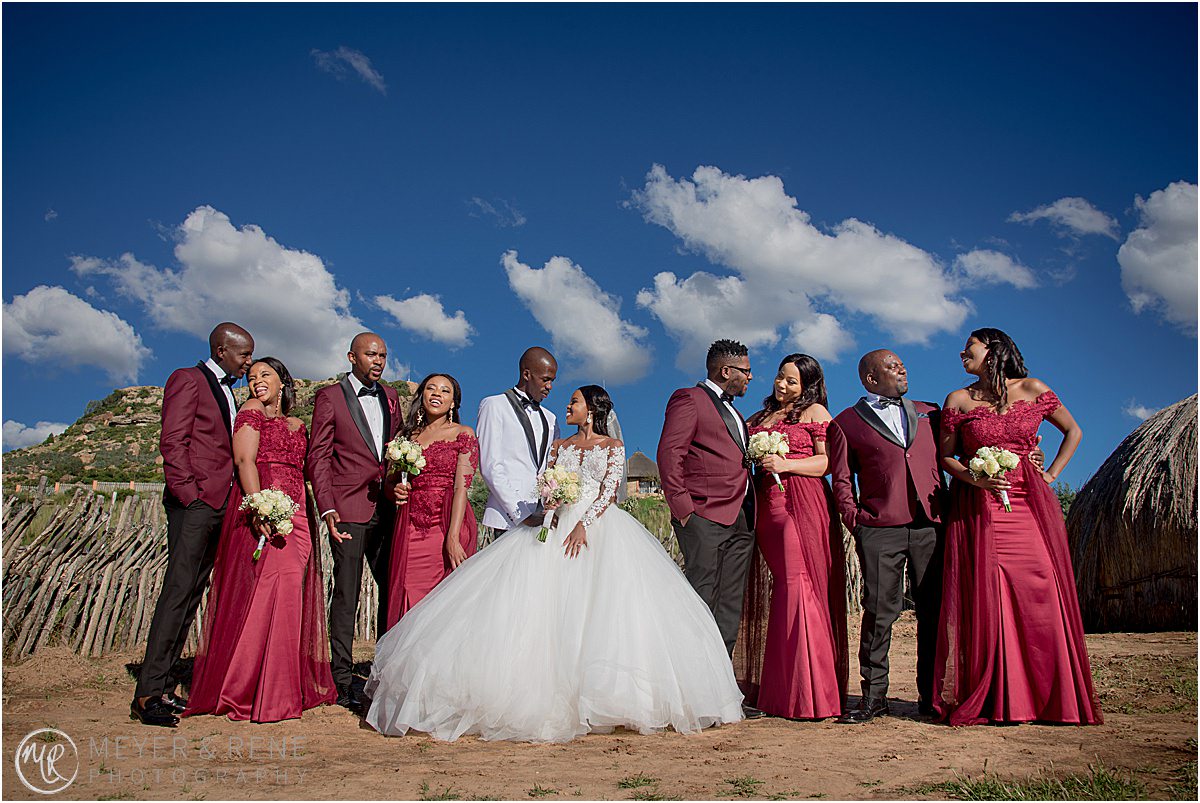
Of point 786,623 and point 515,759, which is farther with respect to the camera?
point 786,623

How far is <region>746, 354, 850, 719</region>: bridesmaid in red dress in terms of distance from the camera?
18.9 ft

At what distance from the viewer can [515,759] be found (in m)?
4.66

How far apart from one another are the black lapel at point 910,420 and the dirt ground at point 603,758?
196cm

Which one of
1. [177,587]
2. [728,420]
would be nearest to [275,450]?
[177,587]

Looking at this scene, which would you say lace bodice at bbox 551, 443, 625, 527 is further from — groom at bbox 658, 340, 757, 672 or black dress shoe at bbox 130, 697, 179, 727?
black dress shoe at bbox 130, 697, 179, 727

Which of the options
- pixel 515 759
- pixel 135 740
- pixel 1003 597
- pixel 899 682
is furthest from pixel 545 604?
pixel 899 682

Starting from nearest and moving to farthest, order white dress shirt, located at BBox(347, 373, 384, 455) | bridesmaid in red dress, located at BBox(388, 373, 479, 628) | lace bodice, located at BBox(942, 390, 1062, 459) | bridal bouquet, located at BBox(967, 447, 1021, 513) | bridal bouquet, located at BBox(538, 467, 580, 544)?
1. bridal bouquet, located at BBox(967, 447, 1021, 513)
2. bridal bouquet, located at BBox(538, 467, 580, 544)
3. lace bodice, located at BBox(942, 390, 1062, 459)
4. bridesmaid in red dress, located at BBox(388, 373, 479, 628)
5. white dress shirt, located at BBox(347, 373, 384, 455)

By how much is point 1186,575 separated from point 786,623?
6417mm

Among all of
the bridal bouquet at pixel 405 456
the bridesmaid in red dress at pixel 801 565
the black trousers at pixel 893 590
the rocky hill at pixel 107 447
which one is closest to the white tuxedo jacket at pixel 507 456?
the bridal bouquet at pixel 405 456

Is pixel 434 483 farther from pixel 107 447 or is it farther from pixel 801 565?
pixel 107 447

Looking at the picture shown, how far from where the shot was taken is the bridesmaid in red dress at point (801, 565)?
5.76 metres

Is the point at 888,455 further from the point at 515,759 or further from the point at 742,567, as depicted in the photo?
the point at 515,759

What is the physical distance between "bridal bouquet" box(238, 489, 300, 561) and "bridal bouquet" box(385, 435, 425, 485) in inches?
30.1

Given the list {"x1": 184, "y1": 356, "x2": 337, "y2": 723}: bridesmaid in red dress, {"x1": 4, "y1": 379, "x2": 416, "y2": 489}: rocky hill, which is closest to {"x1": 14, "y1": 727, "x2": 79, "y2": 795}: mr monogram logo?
{"x1": 184, "y1": 356, "x2": 337, "y2": 723}: bridesmaid in red dress
